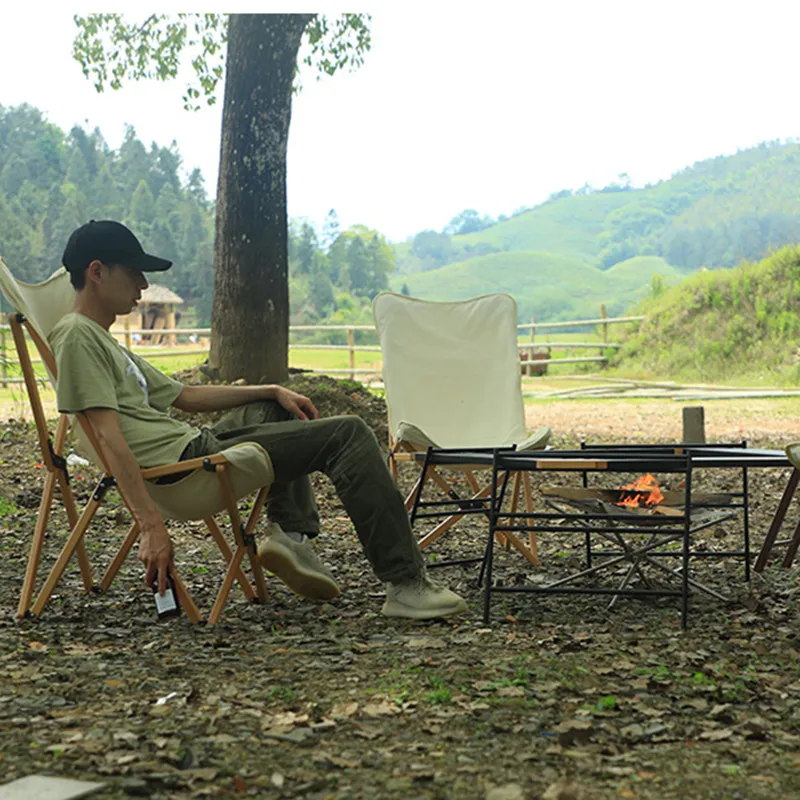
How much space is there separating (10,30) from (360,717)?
7341 cm

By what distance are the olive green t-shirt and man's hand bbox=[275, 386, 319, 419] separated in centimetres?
26

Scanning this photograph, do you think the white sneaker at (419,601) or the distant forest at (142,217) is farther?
the distant forest at (142,217)

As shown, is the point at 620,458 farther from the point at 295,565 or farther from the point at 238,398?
the point at 238,398

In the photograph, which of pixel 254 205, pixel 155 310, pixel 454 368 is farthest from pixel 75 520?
pixel 155 310

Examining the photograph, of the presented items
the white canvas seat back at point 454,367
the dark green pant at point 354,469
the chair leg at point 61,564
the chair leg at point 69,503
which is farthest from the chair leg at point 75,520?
the white canvas seat back at point 454,367

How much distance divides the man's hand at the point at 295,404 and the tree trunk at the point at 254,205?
156 inches

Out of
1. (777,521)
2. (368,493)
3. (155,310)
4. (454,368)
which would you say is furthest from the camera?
(155,310)

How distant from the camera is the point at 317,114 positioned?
3925 inches

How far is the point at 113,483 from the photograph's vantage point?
2.99 metres

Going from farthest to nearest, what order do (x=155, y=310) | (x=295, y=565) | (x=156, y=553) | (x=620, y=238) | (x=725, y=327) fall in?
(x=620, y=238) < (x=155, y=310) < (x=725, y=327) < (x=295, y=565) < (x=156, y=553)

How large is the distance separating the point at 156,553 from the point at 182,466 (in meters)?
0.23

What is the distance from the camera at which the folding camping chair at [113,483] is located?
111 inches

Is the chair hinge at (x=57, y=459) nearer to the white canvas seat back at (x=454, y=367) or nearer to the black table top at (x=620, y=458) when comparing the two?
the black table top at (x=620, y=458)

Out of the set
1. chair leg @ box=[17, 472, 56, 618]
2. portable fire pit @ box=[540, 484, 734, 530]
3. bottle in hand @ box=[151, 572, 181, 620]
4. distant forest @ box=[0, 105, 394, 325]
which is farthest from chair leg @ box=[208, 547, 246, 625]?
distant forest @ box=[0, 105, 394, 325]
